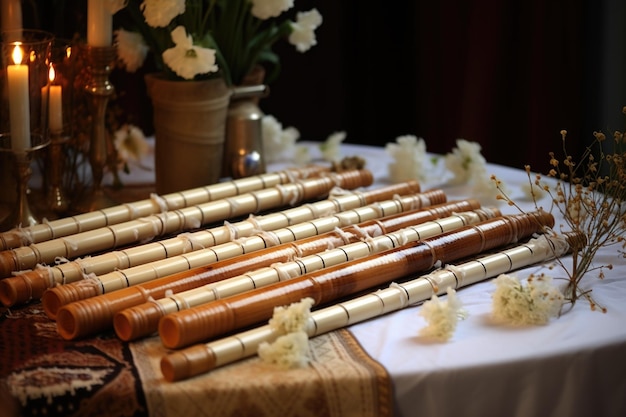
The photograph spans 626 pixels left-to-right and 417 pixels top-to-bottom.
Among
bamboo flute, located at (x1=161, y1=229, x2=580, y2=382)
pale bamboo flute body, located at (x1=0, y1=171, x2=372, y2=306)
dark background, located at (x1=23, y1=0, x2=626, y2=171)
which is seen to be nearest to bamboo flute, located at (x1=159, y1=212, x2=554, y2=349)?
bamboo flute, located at (x1=161, y1=229, x2=580, y2=382)

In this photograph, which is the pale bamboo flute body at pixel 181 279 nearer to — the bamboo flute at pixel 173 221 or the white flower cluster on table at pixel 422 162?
the bamboo flute at pixel 173 221

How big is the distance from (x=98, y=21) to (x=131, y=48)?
20 centimetres

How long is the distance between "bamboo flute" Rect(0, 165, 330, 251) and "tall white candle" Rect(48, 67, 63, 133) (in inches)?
8.1

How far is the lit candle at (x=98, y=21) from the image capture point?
183 centimetres

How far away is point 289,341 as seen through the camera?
1.27 metres

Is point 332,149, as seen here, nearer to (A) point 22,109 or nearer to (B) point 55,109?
(B) point 55,109

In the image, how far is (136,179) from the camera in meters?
2.19

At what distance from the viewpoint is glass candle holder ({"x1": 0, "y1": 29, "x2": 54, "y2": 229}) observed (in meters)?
1.68

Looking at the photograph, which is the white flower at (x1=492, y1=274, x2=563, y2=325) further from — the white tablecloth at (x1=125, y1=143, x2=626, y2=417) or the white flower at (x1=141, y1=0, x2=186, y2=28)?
the white flower at (x1=141, y1=0, x2=186, y2=28)

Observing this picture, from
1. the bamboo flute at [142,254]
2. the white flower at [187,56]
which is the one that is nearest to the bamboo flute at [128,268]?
the bamboo flute at [142,254]

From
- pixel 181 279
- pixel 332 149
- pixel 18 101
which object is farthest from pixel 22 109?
pixel 332 149

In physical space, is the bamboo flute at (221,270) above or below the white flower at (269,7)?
below

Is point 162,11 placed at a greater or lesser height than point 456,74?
greater

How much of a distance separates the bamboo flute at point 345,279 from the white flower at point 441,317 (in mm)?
169
